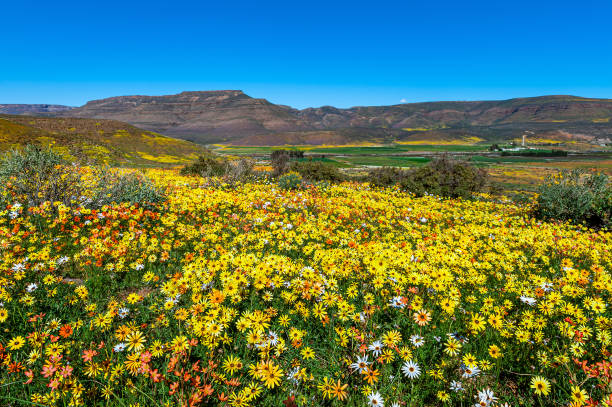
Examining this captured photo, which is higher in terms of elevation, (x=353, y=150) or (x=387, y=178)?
(x=353, y=150)

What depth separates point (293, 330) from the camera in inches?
104

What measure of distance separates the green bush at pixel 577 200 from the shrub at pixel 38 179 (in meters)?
15.6

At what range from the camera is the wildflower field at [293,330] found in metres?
2.26

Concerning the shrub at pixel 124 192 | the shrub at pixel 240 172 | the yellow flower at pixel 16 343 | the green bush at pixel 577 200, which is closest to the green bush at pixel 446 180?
the green bush at pixel 577 200

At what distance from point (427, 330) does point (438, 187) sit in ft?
40.8

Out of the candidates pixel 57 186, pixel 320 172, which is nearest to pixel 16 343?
pixel 57 186

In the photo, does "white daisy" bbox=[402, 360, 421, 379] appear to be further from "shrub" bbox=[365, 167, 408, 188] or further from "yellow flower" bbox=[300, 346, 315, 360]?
"shrub" bbox=[365, 167, 408, 188]

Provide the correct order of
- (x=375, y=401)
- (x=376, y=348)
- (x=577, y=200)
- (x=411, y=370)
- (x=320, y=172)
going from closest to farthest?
(x=375, y=401), (x=411, y=370), (x=376, y=348), (x=577, y=200), (x=320, y=172)

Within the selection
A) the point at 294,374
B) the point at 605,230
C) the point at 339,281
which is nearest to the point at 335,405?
the point at 294,374

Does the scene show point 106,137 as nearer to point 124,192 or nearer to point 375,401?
point 124,192

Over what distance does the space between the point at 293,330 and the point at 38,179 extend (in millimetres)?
8886

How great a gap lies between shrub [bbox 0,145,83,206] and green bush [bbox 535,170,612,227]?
51.2 feet

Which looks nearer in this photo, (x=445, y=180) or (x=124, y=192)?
(x=124, y=192)

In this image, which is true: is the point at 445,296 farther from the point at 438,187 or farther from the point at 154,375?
the point at 438,187
